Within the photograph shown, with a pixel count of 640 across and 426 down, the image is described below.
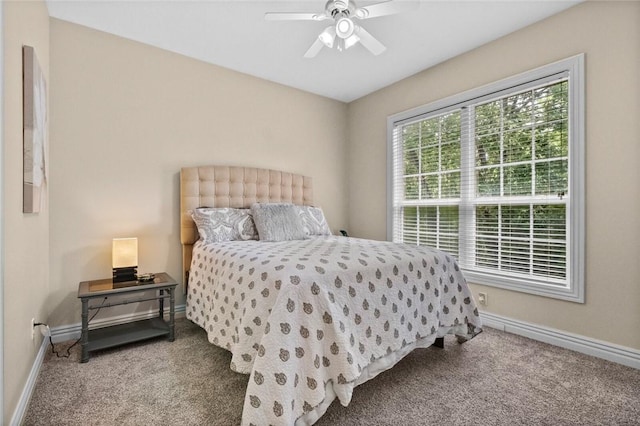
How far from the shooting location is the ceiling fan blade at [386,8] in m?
2.01

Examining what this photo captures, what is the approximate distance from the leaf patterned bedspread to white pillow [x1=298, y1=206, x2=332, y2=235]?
1047 mm

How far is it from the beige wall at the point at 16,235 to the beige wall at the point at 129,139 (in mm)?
625

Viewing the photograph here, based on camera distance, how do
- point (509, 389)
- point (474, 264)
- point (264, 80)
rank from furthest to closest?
1. point (264, 80)
2. point (474, 264)
3. point (509, 389)

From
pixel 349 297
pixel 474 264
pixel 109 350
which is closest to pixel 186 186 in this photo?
pixel 109 350

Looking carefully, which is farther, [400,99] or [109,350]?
[400,99]

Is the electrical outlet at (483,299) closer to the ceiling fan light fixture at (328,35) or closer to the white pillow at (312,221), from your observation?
the white pillow at (312,221)

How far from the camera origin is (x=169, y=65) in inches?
125

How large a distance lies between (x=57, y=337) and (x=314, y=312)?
2424 millimetres

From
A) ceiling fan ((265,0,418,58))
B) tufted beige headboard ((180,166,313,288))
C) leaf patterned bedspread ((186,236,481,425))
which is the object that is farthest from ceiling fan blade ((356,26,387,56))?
tufted beige headboard ((180,166,313,288))

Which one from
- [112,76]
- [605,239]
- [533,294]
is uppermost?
[112,76]

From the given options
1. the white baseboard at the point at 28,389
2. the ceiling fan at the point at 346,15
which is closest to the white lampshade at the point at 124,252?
the white baseboard at the point at 28,389

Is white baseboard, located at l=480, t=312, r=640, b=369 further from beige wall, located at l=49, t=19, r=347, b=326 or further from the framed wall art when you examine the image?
the framed wall art

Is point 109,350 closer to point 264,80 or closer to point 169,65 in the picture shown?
point 169,65

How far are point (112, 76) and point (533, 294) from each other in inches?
166
